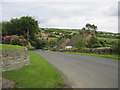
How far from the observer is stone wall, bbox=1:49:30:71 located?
8.54 meters

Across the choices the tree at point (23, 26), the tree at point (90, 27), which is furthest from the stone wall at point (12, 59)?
the tree at point (90, 27)

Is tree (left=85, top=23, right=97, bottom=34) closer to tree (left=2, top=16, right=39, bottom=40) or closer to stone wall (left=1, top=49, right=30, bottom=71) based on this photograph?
tree (left=2, top=16, right=39, bottom=40)

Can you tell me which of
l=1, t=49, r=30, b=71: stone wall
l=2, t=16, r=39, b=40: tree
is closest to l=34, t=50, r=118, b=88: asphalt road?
l=1, t=49, r=30, b=71: stone wall

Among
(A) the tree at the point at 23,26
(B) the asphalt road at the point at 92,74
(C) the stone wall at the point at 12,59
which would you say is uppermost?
(A) the tree at the point at 23,26

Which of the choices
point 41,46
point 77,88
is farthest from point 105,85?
point 41,46

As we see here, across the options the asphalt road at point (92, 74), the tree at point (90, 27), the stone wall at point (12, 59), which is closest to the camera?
the asphalt road at point (92, 74)

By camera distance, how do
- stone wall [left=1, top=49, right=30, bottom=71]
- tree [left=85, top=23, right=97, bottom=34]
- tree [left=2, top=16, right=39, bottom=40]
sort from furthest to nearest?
tree [left=85, top=23, right=97, bottom=34]
tree [left=2, top=16, right=39, bottom=40]
stone wall [left=1, top=49, right=30, bottom=71]

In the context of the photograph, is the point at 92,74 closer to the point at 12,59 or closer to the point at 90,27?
the point at 12,59

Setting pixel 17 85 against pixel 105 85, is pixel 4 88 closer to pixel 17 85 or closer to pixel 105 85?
pixel 17 85

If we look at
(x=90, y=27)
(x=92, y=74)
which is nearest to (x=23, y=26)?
(x=90, y=27)

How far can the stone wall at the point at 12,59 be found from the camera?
8544 millimetres

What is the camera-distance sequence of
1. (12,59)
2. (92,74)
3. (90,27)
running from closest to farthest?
(92,74) → (12,59) → (90,27)

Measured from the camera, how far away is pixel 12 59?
905cm

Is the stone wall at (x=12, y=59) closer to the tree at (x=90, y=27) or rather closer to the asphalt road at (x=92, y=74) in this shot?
the asphalt road at (x=92, y=74)
